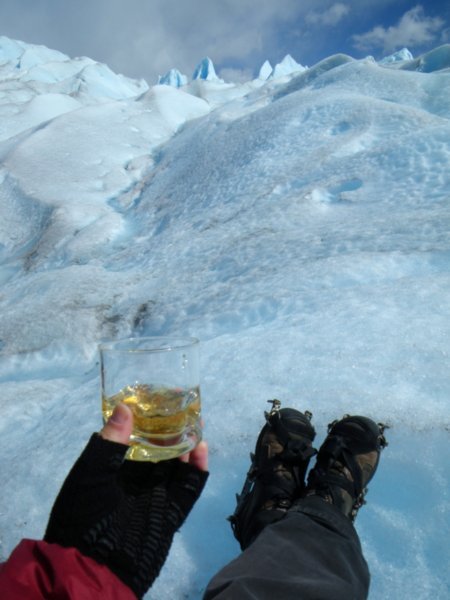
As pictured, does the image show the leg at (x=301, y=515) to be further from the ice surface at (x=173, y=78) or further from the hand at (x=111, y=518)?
the ice surface at (x=173, y=78)

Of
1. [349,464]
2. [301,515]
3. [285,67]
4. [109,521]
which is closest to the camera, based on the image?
[109,521]

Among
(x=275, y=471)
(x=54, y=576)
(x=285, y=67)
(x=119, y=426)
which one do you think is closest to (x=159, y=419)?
(x=119, y=426)

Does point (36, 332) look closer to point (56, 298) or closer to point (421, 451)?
point (56, 298)

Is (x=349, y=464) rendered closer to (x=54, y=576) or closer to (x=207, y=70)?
(x=54, y=576)

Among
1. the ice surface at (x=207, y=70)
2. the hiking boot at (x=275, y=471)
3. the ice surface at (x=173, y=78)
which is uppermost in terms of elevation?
the ice surface at (x=207, y=70)

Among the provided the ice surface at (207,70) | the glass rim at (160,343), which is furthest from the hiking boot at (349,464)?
the ice surface at (207,70)

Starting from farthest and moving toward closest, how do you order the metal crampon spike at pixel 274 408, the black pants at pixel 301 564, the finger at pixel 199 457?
the metal crampon spike at pixel 274 408 → the finger at pixel 199 457 → the black pants at pixel 301 564

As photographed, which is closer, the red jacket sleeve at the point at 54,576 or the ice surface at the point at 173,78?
the red jacket sleeve at the point at 54,576
